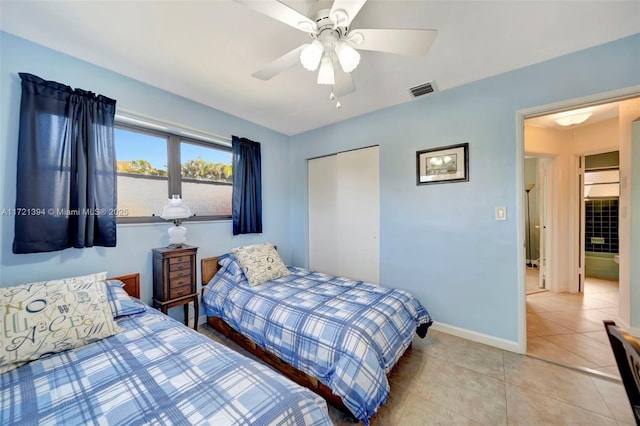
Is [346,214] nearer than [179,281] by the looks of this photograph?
No

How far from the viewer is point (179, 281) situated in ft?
7.41

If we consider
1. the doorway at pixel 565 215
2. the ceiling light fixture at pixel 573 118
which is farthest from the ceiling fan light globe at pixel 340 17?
the ceiling light fixture at pixel 573 118

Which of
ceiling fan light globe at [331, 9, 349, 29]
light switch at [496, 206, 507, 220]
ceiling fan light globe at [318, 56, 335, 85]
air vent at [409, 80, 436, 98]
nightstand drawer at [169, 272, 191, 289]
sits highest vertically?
air vent at [409, 80, 436, 98]

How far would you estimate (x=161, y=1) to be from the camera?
4.68 ft

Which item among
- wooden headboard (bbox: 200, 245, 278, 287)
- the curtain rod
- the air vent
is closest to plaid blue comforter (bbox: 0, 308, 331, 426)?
wooden headboard (bbox: 200, 245, 278, 287)

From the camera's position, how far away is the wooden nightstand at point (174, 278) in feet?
7.11

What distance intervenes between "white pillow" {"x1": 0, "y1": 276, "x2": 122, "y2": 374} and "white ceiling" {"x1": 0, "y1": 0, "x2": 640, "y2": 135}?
5.73 feet

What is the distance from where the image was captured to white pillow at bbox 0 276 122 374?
118 centimetres

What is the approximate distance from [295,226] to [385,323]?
7.82ft

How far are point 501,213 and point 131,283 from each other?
3.52 meters

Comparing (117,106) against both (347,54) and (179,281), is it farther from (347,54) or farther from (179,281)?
(347,54)

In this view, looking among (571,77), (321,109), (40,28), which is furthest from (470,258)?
(40,28)

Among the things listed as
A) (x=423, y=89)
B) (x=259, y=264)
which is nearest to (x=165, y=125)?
(x=259, y=264)

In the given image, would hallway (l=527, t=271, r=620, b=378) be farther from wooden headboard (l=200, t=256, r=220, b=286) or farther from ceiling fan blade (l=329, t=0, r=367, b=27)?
wooden headboard (l=200, t=256, r=220, b=286)
